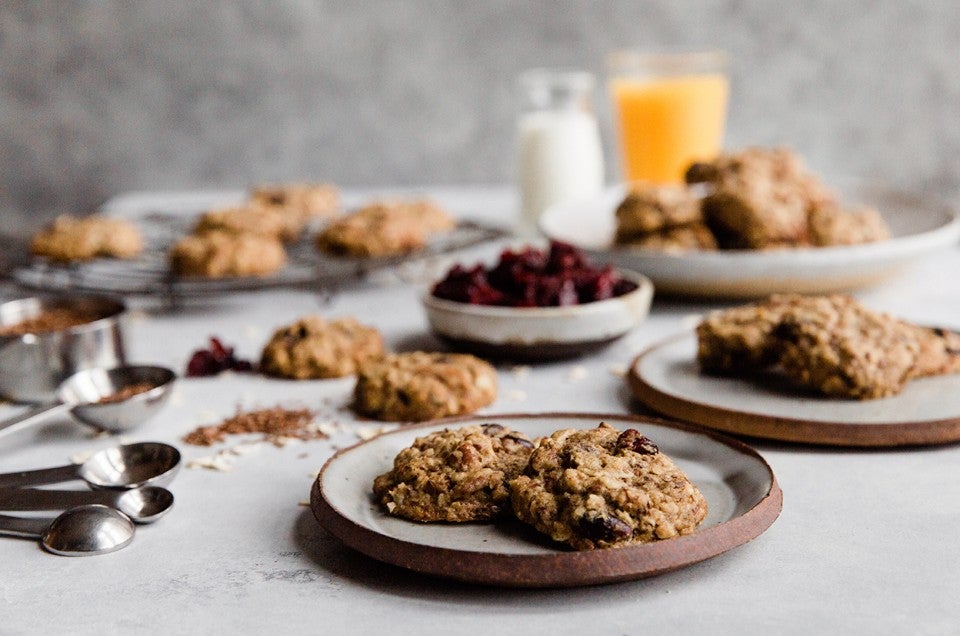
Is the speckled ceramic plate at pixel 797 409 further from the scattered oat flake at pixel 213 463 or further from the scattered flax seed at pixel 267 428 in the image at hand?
the scattered oat flake at pixel 213 463

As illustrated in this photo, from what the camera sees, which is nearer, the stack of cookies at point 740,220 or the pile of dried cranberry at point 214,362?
the pile of dried cranberry at point 214,362

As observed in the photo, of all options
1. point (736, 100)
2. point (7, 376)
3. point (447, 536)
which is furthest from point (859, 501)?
point (736, 100)

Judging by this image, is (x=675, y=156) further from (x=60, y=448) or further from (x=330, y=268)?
(x=60, y=448)

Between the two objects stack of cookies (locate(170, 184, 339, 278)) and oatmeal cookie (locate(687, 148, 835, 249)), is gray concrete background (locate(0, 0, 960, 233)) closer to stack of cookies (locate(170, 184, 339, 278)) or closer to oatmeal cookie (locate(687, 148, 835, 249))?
stack of cookies (locate(170, 184, 339, 278))

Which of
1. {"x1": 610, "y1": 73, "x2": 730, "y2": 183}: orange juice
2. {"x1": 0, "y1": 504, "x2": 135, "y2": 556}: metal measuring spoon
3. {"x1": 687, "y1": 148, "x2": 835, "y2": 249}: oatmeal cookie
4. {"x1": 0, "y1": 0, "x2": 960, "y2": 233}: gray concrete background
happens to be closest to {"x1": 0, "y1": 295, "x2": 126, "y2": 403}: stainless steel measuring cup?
{"x1": 0, "y1": 504, "x2": 135, "y2": 556}: metal measuring spoon

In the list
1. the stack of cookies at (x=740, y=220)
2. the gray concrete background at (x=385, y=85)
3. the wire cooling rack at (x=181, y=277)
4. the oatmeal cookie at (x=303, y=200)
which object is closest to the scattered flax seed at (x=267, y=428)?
the wire cooling rack at (x=181, y=277)

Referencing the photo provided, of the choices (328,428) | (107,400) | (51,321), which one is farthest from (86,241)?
(328,428)
